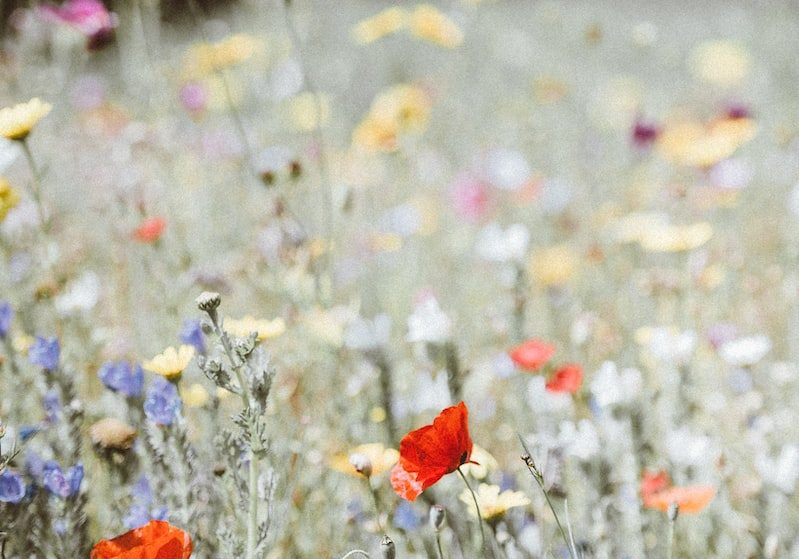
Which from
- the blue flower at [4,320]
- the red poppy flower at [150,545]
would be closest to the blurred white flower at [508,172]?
the blue flower at [4,320]

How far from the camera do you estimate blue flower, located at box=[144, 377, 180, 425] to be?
1005mm

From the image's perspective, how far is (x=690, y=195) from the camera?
233cm

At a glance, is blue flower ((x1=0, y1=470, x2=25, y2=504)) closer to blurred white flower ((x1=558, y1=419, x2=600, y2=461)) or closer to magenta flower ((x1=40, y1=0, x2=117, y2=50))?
blurred white flower ((x1=558, y1=419, x2=600, y2=461))

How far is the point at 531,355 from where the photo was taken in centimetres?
126

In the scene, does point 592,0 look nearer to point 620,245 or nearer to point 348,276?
point 620,245

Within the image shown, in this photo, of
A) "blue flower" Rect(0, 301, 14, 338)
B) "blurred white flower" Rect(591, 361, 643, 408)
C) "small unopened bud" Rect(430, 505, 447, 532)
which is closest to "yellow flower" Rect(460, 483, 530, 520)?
"small unopened bud" Rect(430, 505, 447, 532)

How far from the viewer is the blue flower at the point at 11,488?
93cm

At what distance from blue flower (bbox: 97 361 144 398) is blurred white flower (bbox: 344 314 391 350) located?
1.26ft

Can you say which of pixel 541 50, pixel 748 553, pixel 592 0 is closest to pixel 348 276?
pixel 748 553

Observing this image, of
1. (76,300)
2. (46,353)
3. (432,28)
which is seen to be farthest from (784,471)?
(432,28)

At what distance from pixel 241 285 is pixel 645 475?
1.33 meters

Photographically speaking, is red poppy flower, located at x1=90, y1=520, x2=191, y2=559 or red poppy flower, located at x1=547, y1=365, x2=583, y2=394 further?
red poppy flower, located at x1=547, y1=365, x2=583, y2=394

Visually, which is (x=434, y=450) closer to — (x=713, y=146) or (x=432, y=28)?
(x=713, y=146)

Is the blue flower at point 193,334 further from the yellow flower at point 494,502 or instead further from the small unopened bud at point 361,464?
the yellow flower at point 494,502
